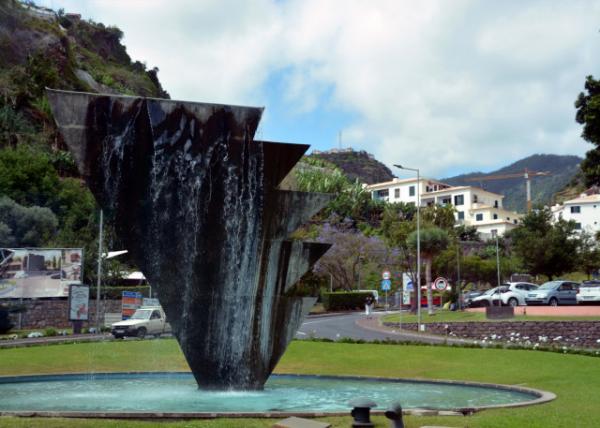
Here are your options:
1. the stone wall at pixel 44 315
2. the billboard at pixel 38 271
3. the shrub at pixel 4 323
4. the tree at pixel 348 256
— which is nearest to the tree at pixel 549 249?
the tree at pixel 348 256

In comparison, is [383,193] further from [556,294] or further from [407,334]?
[407,334]

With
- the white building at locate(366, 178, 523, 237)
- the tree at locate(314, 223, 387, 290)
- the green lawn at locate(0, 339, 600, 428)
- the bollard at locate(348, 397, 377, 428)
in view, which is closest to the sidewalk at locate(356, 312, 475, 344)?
the green lawn at locate(0, 339, 600, 428)

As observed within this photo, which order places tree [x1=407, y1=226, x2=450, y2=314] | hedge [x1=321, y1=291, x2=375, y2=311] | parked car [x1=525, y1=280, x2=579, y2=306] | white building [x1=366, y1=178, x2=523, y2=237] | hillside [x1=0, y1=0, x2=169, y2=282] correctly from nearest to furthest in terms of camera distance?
parked car [x1=525, y1=280, x2=579, y2=306]
tree [x1=407, y1=226, x2=450, y2=314]
hillside [x1=0, y1=0, x2=169, y2=282]
hedge [x1=321, y1=291, x2=375, y2=311]
white building [x1=366, y1=178, x2=523, y2=237]

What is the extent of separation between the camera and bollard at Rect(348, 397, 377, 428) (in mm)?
10117

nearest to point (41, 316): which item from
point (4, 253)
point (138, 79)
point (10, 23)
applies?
point (4, 253)

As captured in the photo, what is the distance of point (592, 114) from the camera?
35156mm

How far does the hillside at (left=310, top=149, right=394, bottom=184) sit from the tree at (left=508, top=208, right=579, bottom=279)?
361 feet

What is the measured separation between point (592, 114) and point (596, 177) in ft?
12.8

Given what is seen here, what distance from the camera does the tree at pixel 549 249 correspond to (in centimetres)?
5975

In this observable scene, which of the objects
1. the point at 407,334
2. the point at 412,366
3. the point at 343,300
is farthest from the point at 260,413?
the point at 343,300

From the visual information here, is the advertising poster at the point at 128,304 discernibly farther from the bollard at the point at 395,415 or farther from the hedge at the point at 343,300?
the bollard at the point at 395,415

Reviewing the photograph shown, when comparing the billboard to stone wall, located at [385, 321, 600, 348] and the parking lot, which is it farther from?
the parking lot

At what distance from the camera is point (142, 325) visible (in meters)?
34.7

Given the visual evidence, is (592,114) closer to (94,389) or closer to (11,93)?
(94,389)
